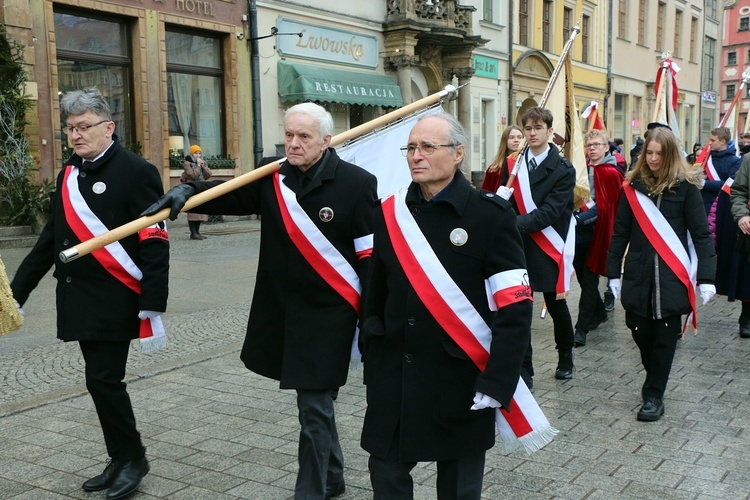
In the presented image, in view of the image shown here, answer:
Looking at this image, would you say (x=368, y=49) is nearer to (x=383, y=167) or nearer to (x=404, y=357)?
(x=383, y=167)

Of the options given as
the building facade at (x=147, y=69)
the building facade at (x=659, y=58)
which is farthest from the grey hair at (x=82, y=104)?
the building facade at (x=659, y=58)

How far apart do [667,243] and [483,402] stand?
2.86 m

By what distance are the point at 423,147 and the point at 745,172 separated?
15.1ft

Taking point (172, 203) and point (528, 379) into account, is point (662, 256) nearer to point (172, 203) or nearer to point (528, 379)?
point (528, 379)

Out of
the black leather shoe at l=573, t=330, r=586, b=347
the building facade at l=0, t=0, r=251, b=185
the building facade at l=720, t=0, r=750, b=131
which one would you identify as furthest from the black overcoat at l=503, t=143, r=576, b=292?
the building facade at l=720, t=0, r=750, b=131

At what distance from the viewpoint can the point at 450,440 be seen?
291cm

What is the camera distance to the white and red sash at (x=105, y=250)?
3814mm

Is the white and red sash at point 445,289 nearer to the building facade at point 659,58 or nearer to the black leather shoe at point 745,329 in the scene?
the black leather shoe at point 745,329

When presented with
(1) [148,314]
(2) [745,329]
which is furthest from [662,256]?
(1) [148,314]

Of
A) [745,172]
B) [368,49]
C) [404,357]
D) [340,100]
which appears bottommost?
[404,357]

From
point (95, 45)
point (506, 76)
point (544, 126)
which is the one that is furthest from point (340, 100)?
point (544, 126)

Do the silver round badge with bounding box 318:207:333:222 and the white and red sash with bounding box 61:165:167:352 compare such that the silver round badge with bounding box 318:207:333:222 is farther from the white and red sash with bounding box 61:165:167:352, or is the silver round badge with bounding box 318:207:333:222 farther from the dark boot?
the dark boot

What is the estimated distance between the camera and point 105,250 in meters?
3.83

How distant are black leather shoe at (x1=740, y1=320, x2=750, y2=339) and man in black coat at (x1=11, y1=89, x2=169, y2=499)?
5.68 metres
